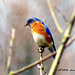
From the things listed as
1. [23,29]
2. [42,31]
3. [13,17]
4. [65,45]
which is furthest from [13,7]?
[65,45]

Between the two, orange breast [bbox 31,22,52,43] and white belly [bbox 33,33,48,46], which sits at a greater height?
orange breast [bbox 31,22,52,43]

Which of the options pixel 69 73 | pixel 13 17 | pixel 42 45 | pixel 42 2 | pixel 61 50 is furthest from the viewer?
pixel 13 17

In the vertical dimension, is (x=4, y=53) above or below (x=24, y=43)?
below

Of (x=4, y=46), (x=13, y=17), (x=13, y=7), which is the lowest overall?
(x=4, y=46)

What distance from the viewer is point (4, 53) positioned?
3.88m

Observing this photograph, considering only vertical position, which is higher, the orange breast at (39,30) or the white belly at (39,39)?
the orange breast at (39,30)

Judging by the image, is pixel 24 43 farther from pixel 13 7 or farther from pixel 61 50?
pixel 61 50

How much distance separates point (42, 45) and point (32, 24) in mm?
139

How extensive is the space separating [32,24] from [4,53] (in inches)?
114

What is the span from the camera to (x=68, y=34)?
13.8 inches

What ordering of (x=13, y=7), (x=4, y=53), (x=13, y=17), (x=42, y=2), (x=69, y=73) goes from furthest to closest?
(x=13, y=7)
(x=13, y=17)
(x=42, y=2)
(x=4, y=53)
(x=69, y=73)

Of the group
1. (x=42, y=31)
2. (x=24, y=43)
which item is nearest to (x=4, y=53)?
(x=24, y=43)

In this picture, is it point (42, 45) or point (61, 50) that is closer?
point (61, 50)

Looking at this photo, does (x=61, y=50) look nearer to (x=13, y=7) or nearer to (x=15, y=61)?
(x=15, y=61)
